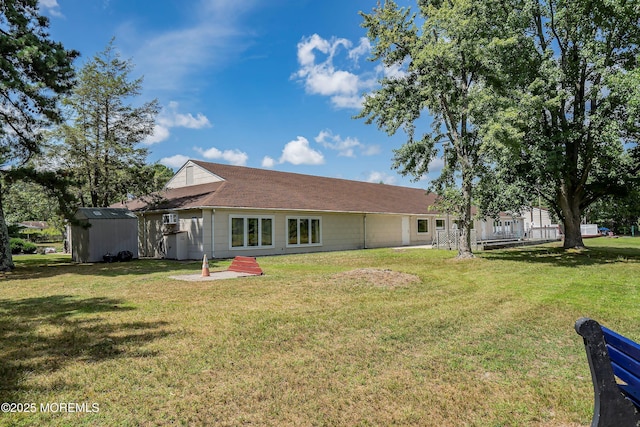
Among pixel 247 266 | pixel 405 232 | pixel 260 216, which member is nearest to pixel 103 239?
pixel 260 216

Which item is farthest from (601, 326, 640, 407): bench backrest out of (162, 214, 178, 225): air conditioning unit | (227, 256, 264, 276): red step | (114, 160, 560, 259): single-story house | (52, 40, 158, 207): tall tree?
(52, 40, 158, 207): tall tree

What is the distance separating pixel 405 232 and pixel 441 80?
1593cm

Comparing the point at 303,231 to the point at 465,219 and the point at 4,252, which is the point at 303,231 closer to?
the point at 465,219

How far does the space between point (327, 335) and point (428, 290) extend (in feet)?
15.3

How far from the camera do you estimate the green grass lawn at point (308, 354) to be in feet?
11.6

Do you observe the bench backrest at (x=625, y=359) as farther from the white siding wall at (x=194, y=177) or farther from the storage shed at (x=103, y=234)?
the white siding wall at (x=194, y=177)

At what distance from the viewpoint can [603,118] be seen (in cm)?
1625

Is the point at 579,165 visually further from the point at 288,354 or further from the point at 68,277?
the point at 68,277

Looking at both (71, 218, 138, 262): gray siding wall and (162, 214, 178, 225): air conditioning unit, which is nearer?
(71, 218, 138, 262): gray siding wall

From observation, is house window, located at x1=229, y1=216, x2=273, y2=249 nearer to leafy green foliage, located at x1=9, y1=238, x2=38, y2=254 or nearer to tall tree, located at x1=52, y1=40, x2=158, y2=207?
tall tree, located at x1=52, y1=40, x2=158, y2=207

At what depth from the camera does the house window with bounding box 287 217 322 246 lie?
22.9 meters

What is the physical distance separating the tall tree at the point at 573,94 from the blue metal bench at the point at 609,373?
1346 centimetres

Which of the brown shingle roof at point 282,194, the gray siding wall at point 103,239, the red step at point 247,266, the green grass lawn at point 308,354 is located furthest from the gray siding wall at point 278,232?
the green grass lawn at point 308,354

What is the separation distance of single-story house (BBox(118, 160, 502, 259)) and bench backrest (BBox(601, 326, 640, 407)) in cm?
1694
